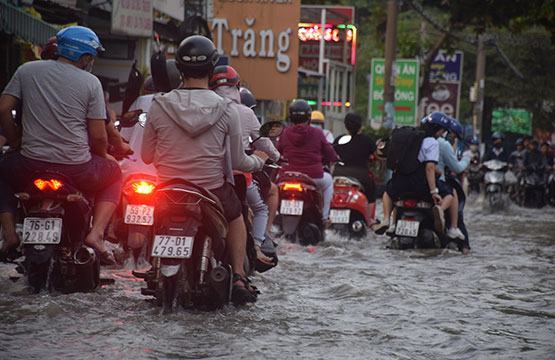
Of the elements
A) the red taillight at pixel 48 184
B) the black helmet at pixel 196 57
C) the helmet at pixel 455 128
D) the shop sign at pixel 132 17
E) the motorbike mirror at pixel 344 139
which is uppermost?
the shop sign at pixel 132 17

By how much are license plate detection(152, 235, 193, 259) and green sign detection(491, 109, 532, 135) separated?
4589cm

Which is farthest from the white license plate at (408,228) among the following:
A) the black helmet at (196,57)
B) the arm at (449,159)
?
the black helmet at (196,57)

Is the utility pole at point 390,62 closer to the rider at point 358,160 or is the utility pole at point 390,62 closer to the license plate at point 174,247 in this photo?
the rider at point 358,160

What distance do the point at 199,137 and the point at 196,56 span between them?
513 millimetres

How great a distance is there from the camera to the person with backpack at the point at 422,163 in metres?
14.0

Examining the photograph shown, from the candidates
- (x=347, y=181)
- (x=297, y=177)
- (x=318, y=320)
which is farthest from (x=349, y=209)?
(x=318, y=320)

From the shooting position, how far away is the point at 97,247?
825 cm

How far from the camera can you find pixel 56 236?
7.87m

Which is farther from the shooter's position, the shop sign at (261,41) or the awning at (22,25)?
the shop sign at (261,41)

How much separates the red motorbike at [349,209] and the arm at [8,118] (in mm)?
7619

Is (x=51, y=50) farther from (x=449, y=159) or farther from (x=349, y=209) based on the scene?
(x=349, y=209)

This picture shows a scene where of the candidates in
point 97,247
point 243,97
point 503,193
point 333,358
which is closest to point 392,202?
point 243,97

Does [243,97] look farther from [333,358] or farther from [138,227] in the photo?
[333,358]

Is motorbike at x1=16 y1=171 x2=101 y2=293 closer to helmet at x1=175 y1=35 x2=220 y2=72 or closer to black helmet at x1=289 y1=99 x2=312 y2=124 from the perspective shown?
helmet at x1=175 y1=35 x2=220 y2=72
